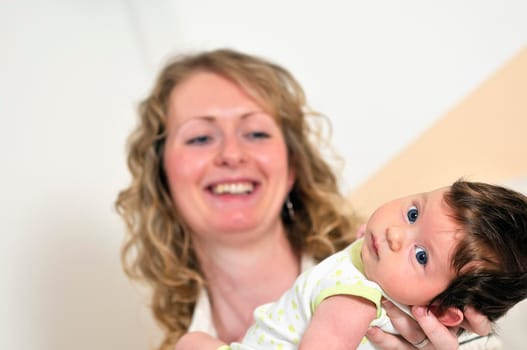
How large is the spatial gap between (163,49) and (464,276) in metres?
1.71

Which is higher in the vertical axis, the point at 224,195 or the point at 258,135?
the point at 258,135

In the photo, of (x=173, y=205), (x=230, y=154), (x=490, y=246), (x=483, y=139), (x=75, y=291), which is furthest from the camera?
(x=75, y=291)

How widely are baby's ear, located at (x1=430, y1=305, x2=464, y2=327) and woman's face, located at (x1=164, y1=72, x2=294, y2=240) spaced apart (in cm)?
60

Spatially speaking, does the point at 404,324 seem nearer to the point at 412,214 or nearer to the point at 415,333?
the point at 415,333

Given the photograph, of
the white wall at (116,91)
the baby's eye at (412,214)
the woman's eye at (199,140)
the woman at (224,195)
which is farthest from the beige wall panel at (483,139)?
the woman's eye at (199,140)

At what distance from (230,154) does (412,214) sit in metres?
0.62

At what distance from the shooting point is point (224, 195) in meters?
1.34

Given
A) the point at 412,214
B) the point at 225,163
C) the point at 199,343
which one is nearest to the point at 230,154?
the point at 225,163

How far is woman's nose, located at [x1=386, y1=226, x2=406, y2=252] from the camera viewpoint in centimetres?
72

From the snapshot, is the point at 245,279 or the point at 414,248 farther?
the point at 245,279

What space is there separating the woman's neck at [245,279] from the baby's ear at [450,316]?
2.06 feet

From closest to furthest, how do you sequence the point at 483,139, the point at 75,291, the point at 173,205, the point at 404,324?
the point at 404,324 < the point at 483,139 < the point at 173,205 < the point at 75,291

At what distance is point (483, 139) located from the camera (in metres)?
1.07

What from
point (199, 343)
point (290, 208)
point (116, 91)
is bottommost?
point (199, 343)
